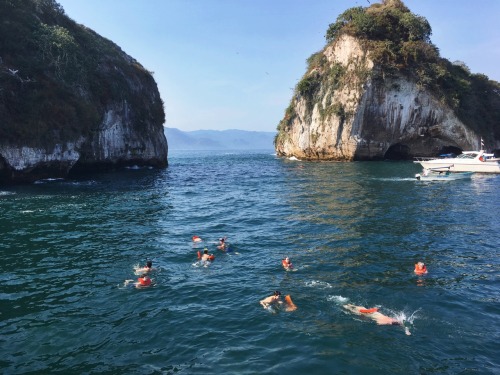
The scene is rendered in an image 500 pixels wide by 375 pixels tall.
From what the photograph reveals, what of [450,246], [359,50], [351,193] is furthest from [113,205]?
[359,50]

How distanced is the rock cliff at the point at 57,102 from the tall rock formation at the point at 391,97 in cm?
3633

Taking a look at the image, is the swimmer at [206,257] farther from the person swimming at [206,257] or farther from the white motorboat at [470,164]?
the white motorboat at [470,164]

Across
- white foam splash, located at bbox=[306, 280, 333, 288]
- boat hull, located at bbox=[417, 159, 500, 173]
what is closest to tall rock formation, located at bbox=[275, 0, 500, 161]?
boat hull, located at bbox=[417, 159, 500, 173]

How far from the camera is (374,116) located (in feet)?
207

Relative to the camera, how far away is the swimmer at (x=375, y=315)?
1170cm

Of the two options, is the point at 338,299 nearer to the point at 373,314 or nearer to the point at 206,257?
the point at 373,314

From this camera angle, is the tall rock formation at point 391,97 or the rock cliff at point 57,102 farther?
the tall rock formation at point 391,97

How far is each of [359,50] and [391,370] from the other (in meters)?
64.3

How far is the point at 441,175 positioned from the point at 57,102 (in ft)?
163

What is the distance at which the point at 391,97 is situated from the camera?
62.5 meters

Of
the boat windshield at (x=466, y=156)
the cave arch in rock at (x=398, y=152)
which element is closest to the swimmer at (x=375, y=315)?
the boat windshield at (x=466, y=156)

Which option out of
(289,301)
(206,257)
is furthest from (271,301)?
(206,257)

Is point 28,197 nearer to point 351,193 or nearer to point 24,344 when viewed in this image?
point 24,344

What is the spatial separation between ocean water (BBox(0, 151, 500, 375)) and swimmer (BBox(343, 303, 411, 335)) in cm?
27
